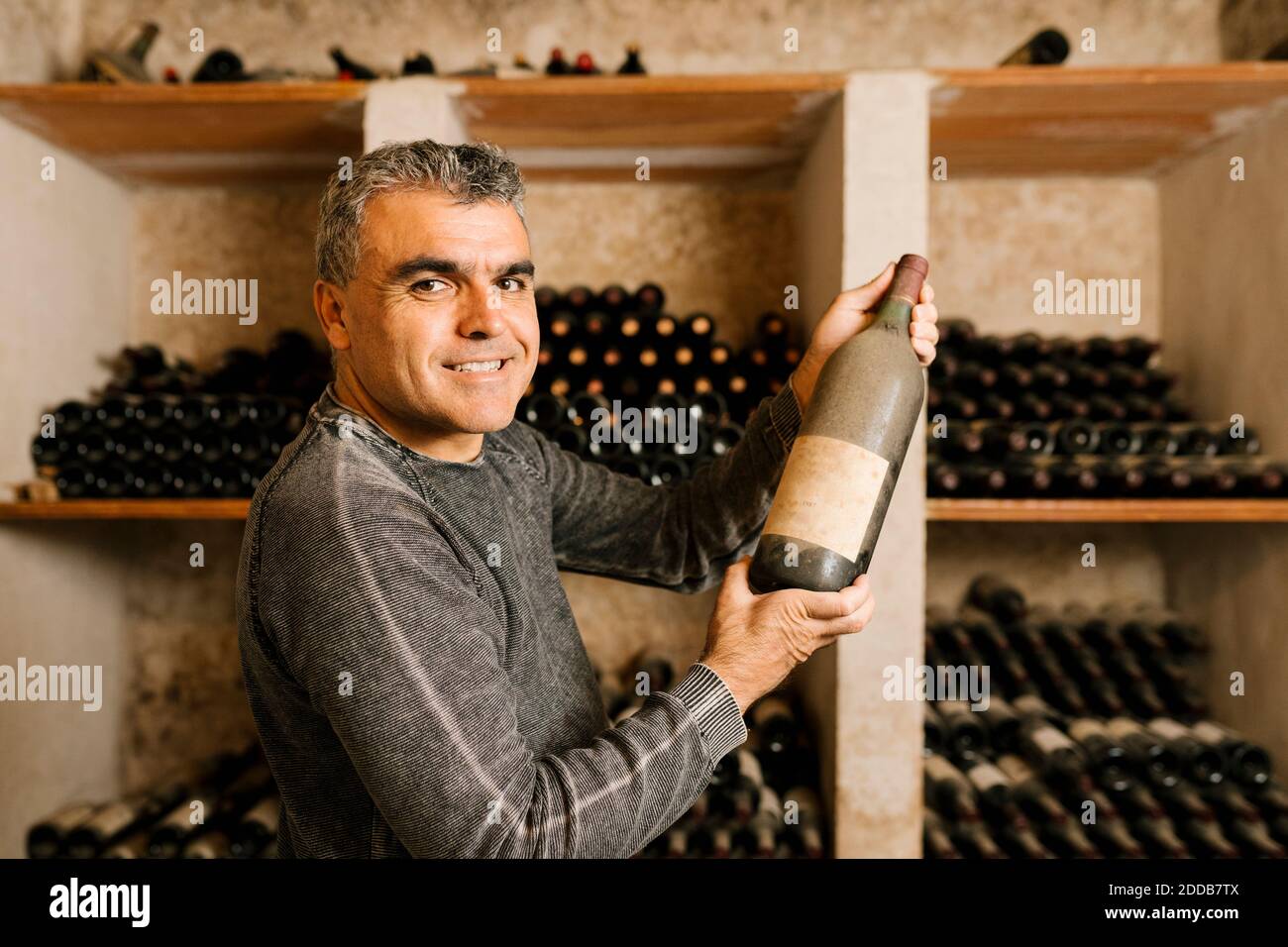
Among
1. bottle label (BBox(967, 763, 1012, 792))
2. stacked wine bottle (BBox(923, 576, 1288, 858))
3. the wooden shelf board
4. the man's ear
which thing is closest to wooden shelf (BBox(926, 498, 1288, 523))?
the wooden shelf board

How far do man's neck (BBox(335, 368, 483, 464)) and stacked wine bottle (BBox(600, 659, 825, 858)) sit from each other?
3.53ft

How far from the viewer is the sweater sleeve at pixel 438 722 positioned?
81 cm

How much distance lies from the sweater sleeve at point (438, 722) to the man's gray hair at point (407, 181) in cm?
36

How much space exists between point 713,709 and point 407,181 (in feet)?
2.33

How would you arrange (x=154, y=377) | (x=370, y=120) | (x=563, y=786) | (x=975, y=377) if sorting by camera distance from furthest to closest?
(x=154, y=377) → (x=975, y=377) → (x=370, y=120) → (x=563, y=786)

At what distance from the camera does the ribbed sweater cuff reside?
0.91 meters

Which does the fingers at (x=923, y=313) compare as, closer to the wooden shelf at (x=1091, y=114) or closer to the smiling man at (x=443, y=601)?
the smiling man at (x=443, y=601)

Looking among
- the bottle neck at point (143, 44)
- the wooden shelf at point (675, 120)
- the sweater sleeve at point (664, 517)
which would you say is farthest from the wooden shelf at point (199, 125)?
the sweater sleeve at point (664, 517)

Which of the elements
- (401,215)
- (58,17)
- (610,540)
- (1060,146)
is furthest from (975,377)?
(58,17)

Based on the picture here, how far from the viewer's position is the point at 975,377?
207 centimetres
